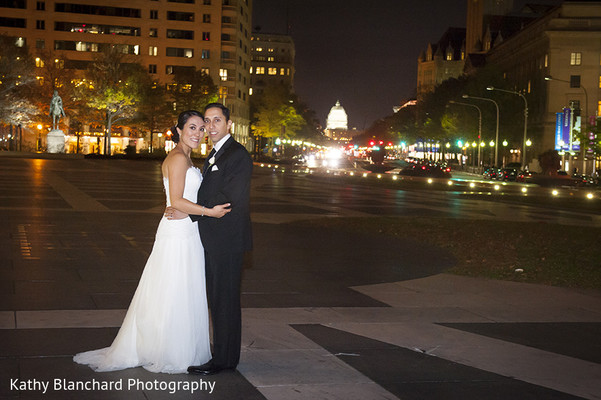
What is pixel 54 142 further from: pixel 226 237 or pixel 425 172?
pixel 226 237

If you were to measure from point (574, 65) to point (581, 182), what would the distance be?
33.7m

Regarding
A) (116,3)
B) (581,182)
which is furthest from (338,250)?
(116,3)

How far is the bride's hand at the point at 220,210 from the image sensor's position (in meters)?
6.61

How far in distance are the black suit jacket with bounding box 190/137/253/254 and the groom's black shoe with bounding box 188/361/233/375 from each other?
1007mm

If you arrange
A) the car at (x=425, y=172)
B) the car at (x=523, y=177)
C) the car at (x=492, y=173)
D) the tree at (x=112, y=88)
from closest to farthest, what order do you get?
the car at (x=425, y=172), the car at (x=523, y=177), the car at (x=492, y=173), the tree at (x=112, y=88)

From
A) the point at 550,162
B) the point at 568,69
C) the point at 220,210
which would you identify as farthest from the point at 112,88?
the point at 220,210

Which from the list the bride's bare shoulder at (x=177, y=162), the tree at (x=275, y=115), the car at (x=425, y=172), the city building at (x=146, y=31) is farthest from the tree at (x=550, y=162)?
the bride's bare shoulder at (x=177, y=162)

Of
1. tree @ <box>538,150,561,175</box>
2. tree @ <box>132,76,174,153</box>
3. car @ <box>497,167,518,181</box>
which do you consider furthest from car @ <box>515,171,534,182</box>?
tree @ <box>132,76,174,153</box>

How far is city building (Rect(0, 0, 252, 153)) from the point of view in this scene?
116 meters

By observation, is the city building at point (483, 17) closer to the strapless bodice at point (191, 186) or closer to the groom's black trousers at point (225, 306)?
the strapless bodice at point (191, 186)

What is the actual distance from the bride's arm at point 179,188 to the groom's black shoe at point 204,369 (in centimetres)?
134

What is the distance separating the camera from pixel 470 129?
98188mm

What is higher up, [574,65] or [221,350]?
[574,65]

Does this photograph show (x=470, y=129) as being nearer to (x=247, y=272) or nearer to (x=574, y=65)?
(x=574, y=65)
